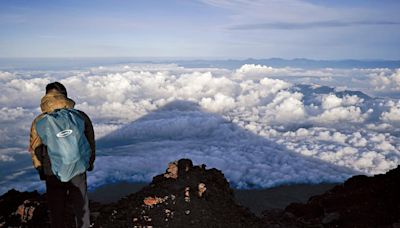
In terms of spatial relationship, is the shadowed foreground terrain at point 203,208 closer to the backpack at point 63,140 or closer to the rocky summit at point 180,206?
the rocky summit at point 180,206

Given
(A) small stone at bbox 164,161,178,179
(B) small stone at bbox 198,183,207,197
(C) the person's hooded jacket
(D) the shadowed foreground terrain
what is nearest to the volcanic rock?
(D) the shadowed foreground terrain

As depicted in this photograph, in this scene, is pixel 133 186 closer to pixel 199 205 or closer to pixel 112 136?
pixel 199 205

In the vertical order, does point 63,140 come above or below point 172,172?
above

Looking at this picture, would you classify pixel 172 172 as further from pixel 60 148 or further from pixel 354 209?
pixel 60 148

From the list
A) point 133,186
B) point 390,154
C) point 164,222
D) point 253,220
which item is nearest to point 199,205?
point 164,222

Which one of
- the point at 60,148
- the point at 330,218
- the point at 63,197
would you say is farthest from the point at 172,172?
the point at 60,148

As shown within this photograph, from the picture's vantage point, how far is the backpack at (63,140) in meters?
4.29

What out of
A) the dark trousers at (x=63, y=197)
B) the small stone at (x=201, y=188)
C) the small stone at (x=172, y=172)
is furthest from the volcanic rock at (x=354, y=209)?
the dark trousers at (x=63, y=197)

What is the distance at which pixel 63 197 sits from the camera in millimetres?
4602

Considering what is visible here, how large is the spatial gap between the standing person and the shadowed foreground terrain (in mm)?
2519

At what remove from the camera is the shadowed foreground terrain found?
7223mm

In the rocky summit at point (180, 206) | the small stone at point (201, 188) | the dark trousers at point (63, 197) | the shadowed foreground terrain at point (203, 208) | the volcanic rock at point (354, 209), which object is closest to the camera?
the dark trousers at point (63, 197)

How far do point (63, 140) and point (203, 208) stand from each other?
4.01 m

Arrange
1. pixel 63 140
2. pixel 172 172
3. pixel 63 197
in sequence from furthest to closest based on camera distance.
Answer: pixel 172 172 < pixel 63 197 < pixel 63 140
